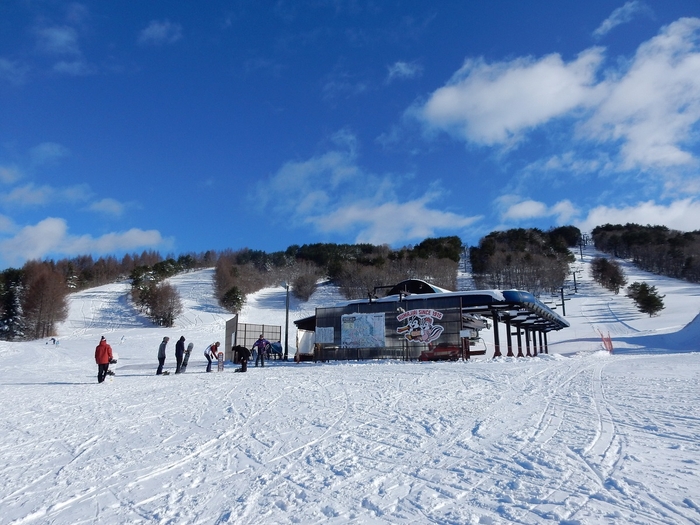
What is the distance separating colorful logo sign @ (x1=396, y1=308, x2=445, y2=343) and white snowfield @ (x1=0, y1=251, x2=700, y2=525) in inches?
425

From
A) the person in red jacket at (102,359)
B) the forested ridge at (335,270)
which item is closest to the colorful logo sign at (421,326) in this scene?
the forested ridge at (335,270)

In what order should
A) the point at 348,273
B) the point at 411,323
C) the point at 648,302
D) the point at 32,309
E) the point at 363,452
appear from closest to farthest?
the point at 363,452
the point at 411,323
the point at 32,309
the point at 648,302
the point at 348,273

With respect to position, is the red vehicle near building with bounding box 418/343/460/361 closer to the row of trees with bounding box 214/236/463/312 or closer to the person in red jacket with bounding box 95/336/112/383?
the person in red jacket with bounding box 95/336/112/383

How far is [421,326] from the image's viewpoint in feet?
78.3

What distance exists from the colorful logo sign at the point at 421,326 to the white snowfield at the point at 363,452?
10801 mm

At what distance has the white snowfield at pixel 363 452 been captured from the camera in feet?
13.1

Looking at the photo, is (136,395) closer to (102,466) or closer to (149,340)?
(102,466)

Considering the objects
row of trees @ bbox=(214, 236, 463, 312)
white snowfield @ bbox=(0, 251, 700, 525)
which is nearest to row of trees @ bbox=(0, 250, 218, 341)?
row of trees @ bbox=(214, 236, 463, 312)

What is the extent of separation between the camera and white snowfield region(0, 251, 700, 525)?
13.1 ft

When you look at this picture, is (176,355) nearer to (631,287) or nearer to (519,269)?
(631,287)

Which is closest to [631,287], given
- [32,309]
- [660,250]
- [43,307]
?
[660,250]

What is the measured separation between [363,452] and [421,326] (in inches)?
727

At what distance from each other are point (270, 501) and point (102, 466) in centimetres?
248

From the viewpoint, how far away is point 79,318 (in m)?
59.9
